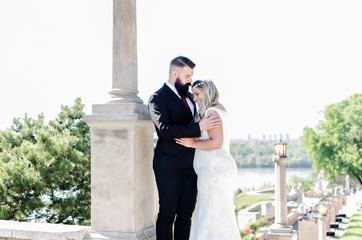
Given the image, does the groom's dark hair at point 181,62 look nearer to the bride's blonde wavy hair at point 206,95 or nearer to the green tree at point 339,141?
the bride's blonde wavy hair at point 206,95

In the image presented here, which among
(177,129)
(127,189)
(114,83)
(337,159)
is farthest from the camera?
(337,159)

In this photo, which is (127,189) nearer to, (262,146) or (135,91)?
(135,91)

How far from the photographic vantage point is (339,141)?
120 ft

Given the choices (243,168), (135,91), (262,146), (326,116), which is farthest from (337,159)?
(262,146)

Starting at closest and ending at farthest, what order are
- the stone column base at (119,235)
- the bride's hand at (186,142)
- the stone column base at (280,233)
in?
the bride's hand at (186,142) → the stone column base at (119,235) → the stone column base at (280,233)

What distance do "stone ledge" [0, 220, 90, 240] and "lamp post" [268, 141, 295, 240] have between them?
10.6m

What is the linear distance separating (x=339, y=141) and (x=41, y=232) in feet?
118

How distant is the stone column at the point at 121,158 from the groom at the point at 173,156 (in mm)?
394

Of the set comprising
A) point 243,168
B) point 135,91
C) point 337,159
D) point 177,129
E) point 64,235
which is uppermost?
point 135,91

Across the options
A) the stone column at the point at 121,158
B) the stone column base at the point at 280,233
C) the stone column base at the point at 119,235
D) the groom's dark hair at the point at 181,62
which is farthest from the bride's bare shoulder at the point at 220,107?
the stone column base at the point at 280,233

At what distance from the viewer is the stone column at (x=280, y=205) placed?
46.0 ft

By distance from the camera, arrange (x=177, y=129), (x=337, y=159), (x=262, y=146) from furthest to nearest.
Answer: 1. (x=262, y=146)
2. (x=337, y=159)
3. (x=177, y=129)

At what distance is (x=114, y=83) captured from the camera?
4449 mm

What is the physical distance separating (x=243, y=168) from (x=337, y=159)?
459ft
